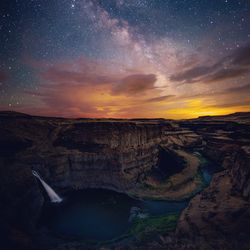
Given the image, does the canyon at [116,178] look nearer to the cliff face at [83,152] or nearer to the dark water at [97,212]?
the cliff face at [83,152]

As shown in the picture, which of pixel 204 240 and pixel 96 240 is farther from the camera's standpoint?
pixel 96 240

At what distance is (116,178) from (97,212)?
789 cm

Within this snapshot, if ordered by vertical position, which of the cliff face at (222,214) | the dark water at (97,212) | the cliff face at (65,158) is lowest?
the dark water at (97,212)

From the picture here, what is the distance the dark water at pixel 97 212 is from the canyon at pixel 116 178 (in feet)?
4.63

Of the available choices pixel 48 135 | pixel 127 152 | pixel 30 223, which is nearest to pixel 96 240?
pixel 30 223

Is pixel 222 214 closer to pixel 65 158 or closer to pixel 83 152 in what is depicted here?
pixel 83 152

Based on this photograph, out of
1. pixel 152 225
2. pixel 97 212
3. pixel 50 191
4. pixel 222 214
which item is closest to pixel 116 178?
pixel 97 212

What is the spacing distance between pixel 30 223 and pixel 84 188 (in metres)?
11.9

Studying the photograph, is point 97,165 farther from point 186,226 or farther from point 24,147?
point 186,226

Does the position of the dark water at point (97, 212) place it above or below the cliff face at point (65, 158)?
below

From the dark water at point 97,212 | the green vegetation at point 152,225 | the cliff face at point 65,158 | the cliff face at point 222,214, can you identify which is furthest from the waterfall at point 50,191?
the cliff face at point 222,214

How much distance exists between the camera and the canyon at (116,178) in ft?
73.1

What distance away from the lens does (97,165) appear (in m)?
38.0

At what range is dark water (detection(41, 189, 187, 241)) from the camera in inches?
1004
